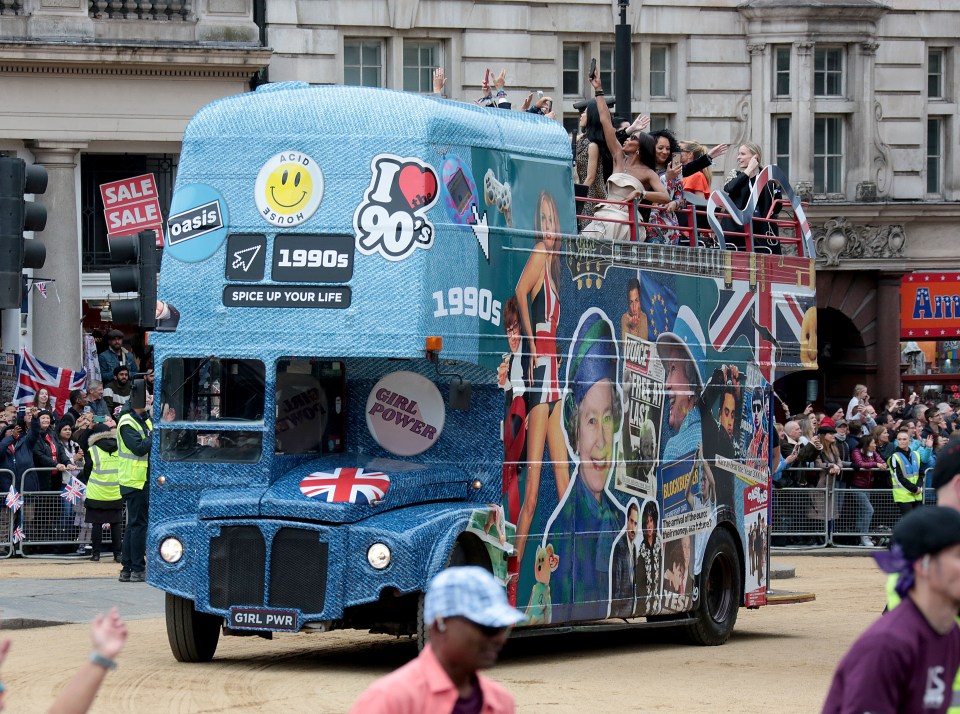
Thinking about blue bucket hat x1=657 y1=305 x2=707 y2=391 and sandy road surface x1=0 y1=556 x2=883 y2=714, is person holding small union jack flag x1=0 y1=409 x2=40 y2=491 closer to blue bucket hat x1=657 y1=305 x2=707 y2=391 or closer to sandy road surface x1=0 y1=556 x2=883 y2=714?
sandy road surface x1=0 y1=556 x2=883 y2=714

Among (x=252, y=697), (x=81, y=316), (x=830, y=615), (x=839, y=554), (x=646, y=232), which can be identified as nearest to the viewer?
(x=252, y=697)

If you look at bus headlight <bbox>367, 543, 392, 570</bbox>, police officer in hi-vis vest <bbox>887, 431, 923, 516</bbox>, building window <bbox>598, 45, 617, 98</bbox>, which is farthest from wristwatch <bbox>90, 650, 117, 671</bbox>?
building window <bbox>598, 45, 617, 98</bbox>

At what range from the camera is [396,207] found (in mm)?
14086

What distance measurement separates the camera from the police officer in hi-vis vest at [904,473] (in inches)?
1120

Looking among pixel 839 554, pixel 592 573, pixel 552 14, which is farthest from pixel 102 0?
pixel 592 573

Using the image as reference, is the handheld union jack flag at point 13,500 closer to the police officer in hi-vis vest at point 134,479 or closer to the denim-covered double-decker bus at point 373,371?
the police officer in hi-vis vest at point 134,479

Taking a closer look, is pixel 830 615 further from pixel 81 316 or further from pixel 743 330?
pixel 81 316

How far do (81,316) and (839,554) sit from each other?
12222 mm

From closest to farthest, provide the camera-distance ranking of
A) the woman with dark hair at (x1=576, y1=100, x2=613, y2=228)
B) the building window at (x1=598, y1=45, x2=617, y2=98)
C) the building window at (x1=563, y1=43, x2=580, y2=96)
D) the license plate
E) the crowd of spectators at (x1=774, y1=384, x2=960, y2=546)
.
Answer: the license plate → the woman with dark hair at (x1=576, y1=100, x2=613, y2=228) → the crowd of spectators at (x1=774, y1=384, x2=960, y2=546) → the building window at (x1=563, y1=43, x2=580, y2=96) → the building window at (x1=598, y1=45, x2=617, y2=98)

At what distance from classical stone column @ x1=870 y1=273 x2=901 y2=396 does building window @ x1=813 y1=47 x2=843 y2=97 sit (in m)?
4.00

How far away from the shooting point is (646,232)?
17.0 meters

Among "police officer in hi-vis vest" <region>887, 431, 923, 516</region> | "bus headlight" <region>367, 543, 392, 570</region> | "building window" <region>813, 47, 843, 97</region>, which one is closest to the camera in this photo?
"bus headlight" <region>367, 543, 392, 570</region>

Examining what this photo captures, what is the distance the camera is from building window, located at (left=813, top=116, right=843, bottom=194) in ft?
129

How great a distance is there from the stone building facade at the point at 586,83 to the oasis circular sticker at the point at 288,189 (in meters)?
16.9
